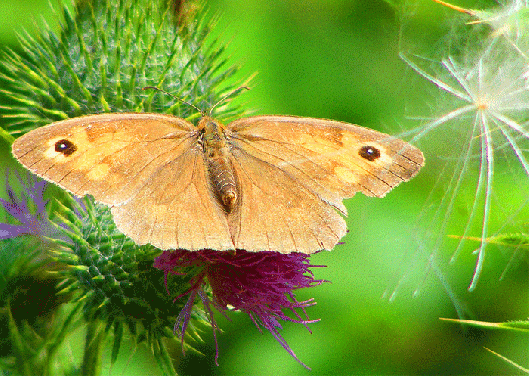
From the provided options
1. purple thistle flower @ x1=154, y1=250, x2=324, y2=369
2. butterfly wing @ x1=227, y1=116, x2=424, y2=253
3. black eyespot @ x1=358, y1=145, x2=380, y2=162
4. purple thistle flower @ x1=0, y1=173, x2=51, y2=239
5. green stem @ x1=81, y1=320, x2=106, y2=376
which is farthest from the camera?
purple thistle flower @ x1=0, y1=173, x2=51, y2=239

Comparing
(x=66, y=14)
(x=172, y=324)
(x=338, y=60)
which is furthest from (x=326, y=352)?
(x=66, y=14)

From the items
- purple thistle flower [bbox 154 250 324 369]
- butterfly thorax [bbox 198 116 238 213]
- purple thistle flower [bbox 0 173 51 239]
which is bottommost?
purple thistle flower [bbox 0 173 51 239]

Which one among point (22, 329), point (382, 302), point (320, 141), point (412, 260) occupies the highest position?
point (320, 141)

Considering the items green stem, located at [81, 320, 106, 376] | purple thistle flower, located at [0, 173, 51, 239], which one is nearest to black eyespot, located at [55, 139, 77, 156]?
purple thistle flower, located at [0, 173, 51, 239]

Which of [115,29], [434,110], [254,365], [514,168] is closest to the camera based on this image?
[514,168]

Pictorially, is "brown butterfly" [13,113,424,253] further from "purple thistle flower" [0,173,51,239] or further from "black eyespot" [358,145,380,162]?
"purple thistle flower" [0,173,51,239]

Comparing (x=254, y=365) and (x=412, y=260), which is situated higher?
(x=412, y=260)

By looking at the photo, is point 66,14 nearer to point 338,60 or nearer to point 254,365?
point 338,60
